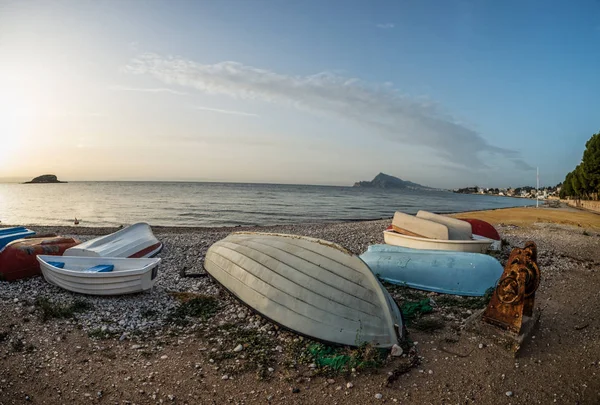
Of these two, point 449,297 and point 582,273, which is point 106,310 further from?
point 582,273

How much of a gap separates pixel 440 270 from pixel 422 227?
12.6 feet

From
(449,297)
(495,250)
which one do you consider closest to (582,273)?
(495,250)

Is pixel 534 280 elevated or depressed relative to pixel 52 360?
elevated

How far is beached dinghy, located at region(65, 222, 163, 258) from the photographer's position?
952 centimetres

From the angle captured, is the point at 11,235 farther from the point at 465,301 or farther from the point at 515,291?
the point at 515,291

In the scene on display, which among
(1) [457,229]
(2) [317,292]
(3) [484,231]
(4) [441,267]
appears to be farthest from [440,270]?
(3) [484,231]

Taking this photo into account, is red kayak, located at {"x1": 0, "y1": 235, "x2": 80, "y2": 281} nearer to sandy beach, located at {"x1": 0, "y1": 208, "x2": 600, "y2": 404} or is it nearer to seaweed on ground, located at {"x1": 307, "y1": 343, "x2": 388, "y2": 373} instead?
sandy beach, located at {"x1": 0, "y1": 208, "x2": 600, "y2": 404}

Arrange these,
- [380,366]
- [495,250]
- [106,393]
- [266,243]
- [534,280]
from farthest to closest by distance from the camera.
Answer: [495,250] → [266,243] → [534,280] → [380,366] → [106,393]

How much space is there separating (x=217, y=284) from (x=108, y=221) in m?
23.3

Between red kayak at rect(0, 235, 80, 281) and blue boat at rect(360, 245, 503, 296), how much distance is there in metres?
8.82

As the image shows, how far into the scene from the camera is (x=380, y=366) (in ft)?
16.0

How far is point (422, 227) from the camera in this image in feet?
39.2

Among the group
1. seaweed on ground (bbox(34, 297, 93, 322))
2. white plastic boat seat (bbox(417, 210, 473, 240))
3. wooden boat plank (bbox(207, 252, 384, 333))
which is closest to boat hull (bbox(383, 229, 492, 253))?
white plastic boat seat (bbox(417, 210, 473, 240))

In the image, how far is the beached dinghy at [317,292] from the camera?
208 inches
